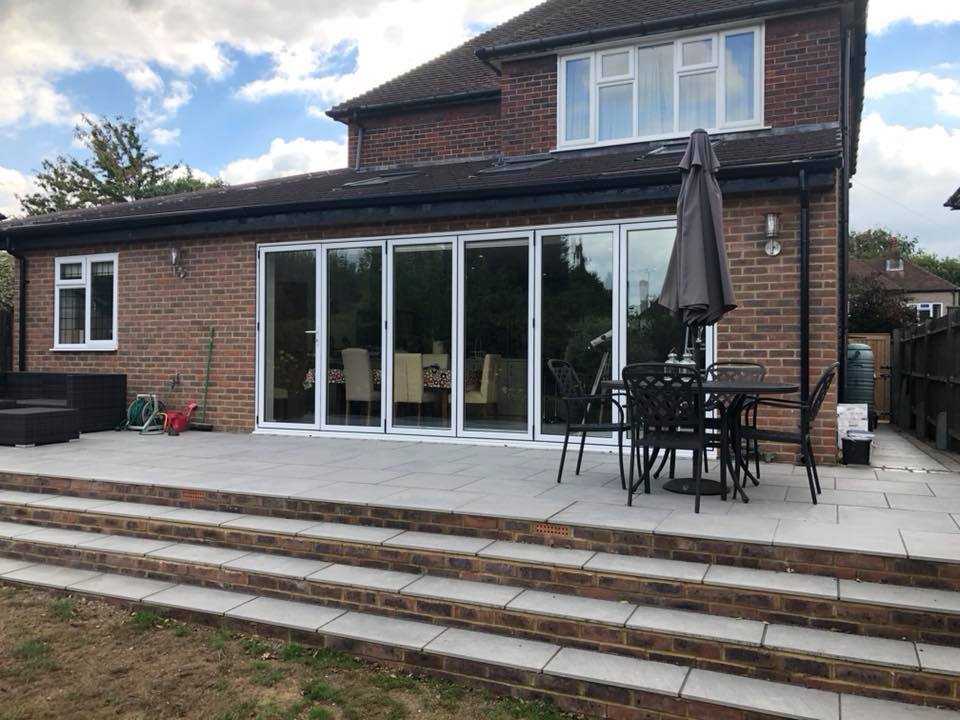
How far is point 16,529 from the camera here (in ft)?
17.4

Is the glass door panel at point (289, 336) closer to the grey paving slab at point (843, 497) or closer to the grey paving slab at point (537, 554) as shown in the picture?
the grey paving slab at point (537, 554)

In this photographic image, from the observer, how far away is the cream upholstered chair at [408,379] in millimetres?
8211

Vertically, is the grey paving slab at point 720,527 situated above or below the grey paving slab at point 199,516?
above

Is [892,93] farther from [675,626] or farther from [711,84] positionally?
[675,626]

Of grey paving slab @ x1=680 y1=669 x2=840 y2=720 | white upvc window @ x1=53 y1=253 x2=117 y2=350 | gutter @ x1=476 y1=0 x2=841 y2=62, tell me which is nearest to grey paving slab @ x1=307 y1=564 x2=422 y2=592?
grey paving slab @ x1=680 y1=669 x2=840 y2=720

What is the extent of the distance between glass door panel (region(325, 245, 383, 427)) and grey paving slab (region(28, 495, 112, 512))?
334 cm

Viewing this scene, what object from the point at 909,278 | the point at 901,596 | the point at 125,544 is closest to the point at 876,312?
the point at 901,596

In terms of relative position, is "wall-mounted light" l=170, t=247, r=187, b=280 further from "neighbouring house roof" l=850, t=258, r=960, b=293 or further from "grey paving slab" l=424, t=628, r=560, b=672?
"neighbouring house roof" l=850, t=258, r=960, b=293

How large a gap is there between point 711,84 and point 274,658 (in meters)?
7.97

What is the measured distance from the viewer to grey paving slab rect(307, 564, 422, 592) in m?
3.91

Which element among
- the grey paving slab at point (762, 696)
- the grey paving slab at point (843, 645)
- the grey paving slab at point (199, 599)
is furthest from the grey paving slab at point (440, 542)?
the grey paving slab at point (843, 645)

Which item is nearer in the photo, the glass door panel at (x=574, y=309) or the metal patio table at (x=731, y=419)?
the metal patio table at (x=731, y=419)

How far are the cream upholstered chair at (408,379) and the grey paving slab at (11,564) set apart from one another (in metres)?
4.10

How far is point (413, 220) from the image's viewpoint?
810 cm
